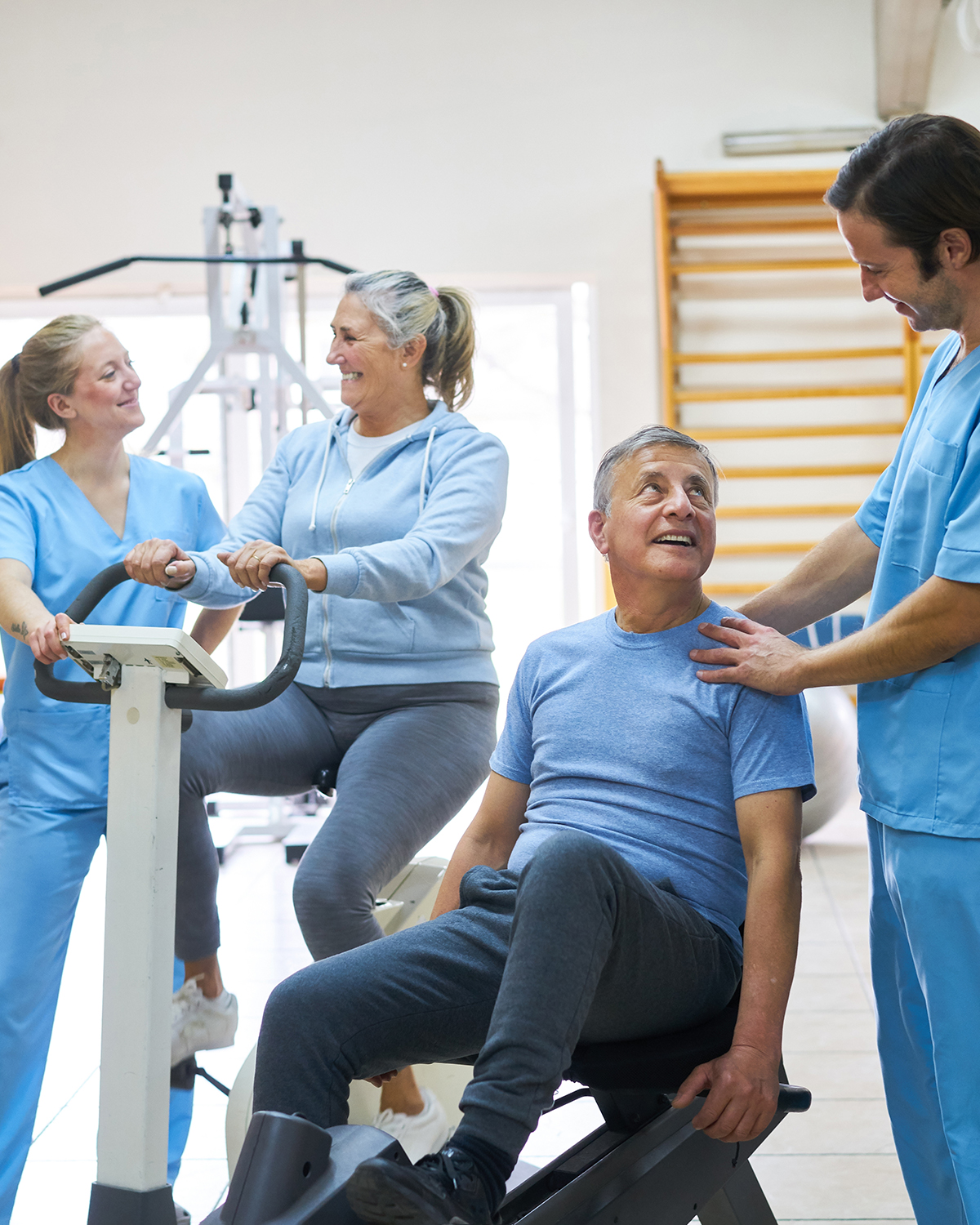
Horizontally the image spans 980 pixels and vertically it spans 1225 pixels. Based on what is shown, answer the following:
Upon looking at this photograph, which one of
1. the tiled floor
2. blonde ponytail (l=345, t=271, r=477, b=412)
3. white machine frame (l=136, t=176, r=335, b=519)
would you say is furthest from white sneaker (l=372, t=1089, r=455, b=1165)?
white machine frame (l=136, t=176, r=335, b=519)

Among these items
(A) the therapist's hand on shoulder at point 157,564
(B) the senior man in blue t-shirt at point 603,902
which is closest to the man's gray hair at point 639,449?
(B) the senior man in blue t-shirt at point 603,902

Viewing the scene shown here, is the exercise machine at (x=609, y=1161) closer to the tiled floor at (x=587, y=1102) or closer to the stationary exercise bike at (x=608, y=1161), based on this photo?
the stationary exercise bike at (x=608, y=1161)

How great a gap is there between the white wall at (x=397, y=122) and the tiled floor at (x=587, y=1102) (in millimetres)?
2797

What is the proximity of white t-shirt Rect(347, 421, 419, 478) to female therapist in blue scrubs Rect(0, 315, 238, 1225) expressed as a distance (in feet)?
0.88

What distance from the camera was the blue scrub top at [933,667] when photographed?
4.13 ft

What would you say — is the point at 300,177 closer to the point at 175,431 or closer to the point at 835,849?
the point at 175,431

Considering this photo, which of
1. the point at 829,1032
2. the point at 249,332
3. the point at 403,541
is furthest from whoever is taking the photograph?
the point at 249,332

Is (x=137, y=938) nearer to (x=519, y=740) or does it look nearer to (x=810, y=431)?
(x=519, y=740)

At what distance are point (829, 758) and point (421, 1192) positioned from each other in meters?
2.76

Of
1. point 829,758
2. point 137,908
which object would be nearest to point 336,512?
point 137,908

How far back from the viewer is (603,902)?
1177 millimetres

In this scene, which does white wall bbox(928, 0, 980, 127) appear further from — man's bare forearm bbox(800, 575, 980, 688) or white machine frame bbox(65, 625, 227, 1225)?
white machine frame bbox(65, 625, 227, 1225)

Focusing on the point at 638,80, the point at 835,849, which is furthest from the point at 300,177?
the point at 835,849

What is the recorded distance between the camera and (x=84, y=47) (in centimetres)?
525
